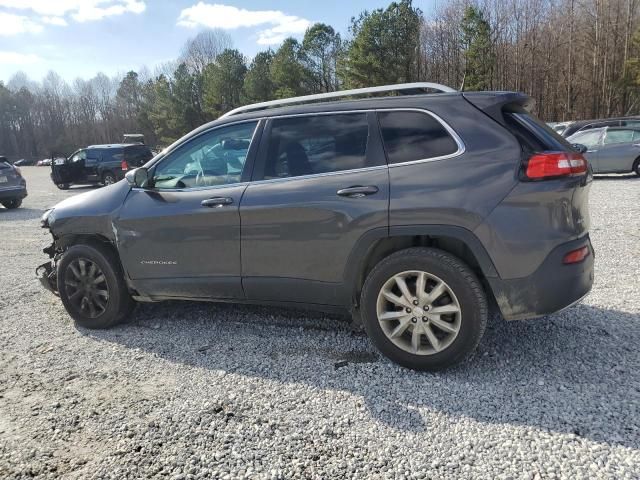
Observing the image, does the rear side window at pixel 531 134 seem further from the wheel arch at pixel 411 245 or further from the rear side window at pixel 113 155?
the rear side window at pixel 113 155

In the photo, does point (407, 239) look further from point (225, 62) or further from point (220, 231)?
point (225, 62)

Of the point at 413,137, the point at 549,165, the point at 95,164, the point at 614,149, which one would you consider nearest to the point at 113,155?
the point at 95,164

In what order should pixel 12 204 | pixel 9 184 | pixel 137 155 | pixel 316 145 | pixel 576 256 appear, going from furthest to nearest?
pixel 137 155 → pixel 12 204 → pixel 9 184 → pixel 316 145 → pixel 576 256

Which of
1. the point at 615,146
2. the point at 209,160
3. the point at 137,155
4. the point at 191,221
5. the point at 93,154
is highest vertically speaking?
the point at 93,154

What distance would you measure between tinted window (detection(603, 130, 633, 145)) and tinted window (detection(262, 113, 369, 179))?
13579 millimetres

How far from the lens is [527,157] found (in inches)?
119

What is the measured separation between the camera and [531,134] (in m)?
3.17

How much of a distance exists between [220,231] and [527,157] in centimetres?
223

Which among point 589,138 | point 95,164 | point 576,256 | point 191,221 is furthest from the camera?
point 95,164

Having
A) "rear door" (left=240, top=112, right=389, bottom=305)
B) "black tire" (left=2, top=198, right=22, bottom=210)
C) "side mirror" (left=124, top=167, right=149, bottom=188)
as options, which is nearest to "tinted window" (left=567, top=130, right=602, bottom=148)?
"rear door" (left=240, top=112, right=389, bottom=305)

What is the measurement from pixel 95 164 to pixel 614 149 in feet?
62.3

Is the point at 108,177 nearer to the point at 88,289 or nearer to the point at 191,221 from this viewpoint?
the point at 88,289

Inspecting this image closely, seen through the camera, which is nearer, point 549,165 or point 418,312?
point 549,165

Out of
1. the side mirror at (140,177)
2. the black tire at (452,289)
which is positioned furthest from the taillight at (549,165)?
the side mirror at (140,177)
